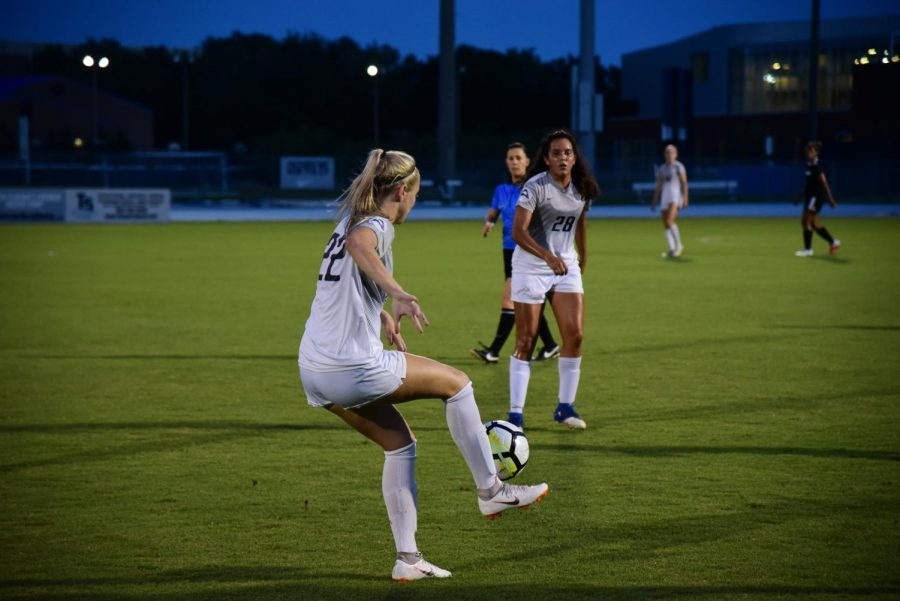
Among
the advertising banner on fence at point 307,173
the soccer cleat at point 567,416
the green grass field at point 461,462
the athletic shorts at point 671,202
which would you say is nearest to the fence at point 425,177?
the advertising banner on fence at point 307,173

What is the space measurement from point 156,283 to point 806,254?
13.7m

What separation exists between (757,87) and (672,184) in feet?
203

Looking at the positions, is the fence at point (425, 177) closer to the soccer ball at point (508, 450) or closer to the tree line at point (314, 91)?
the tree line at point (314, 91)

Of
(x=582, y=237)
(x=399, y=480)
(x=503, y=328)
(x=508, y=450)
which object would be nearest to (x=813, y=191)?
(x=503, y=328)

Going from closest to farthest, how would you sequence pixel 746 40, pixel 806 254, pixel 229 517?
1. pixel 229 517
2. pixel 806 254
3. pixel 746 40

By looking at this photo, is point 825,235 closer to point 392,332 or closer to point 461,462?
point 461,462

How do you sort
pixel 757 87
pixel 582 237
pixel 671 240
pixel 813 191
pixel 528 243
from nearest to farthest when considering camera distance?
Answer: 1. pixel 528 243
2. pixel 582 237
3. pixel 813 191
4. pixel 671 240
5. pixel 757 87

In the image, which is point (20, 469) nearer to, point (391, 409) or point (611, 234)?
point (391, 409)

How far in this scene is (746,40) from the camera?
84.1m

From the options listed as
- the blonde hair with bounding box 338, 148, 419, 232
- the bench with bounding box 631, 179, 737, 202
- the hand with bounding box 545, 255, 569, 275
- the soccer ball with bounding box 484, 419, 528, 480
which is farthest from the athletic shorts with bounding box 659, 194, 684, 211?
the bench with bounding box 631, 179, 737, 202

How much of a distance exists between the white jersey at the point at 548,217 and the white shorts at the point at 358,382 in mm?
3588

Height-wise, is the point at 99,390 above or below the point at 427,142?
below

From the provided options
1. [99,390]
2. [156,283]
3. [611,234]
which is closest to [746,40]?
[611,234]

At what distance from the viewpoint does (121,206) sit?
133ft
